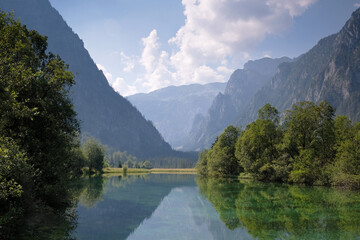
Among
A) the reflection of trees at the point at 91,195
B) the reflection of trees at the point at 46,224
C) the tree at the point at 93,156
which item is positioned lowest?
the reflection of trees at the point at 91,195

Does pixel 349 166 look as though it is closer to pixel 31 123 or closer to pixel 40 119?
pixel 40 119

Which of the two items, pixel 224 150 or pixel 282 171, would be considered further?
pixel 224 150

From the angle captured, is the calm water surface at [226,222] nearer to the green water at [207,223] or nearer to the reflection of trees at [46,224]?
the green water at [207,223]

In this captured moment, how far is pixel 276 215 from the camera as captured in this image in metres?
24.9

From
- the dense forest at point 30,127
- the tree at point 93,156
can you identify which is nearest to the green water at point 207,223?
the dense forest at point 30,127

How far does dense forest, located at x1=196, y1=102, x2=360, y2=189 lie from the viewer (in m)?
51.4

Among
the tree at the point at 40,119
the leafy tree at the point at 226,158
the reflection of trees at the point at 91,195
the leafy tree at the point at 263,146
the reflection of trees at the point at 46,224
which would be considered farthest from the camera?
the leafy tree at the point at 226,158

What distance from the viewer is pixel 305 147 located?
203ft

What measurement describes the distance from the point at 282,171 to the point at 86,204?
46.2 metres

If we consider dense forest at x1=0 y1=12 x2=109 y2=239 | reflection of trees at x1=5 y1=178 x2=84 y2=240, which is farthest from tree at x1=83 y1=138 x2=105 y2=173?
reflection of trees at x1=5 y1=178 x2=84 y2=240

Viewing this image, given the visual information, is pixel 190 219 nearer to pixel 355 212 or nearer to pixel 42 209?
pixel 42 209

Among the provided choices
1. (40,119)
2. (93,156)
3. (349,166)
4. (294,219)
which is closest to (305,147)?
(349,166)

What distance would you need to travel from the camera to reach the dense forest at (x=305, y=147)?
5144 centimetres

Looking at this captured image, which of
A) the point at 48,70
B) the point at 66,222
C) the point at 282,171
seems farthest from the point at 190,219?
the point at 282,171
